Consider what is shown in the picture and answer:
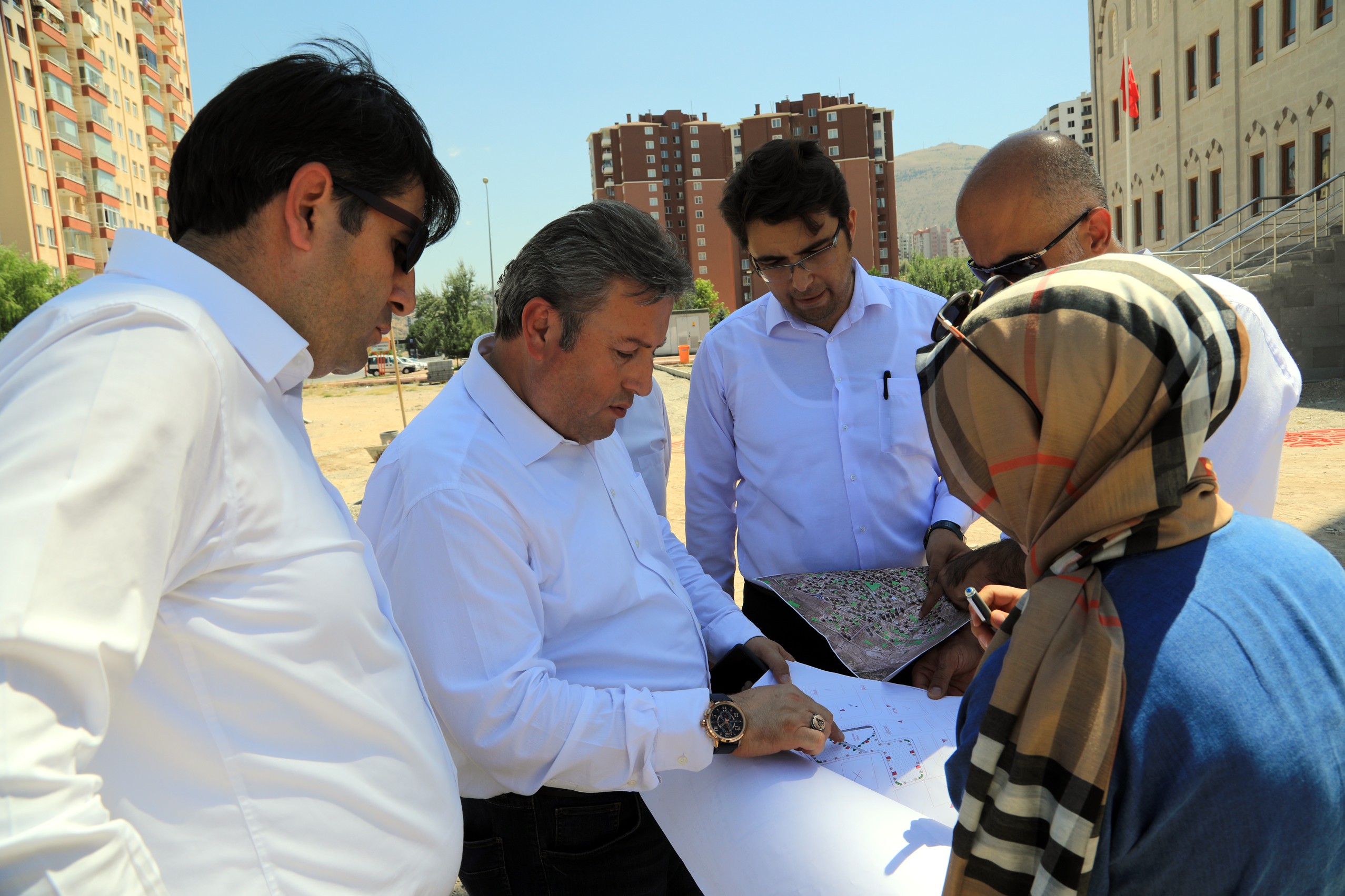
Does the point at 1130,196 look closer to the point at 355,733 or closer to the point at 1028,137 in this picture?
the point at 1028,137

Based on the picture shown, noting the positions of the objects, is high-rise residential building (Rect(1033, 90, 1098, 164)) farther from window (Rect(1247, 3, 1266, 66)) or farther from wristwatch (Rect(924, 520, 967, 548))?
wristwatch (Rect(924, 520, 967, 548))

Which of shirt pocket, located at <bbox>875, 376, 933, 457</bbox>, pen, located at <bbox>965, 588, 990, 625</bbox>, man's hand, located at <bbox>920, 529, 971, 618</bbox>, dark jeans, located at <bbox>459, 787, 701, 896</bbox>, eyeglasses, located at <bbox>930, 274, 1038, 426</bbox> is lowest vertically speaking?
dark jeans, located at <bbox>459, 787, 701, 896</bbox>

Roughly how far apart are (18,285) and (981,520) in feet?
130

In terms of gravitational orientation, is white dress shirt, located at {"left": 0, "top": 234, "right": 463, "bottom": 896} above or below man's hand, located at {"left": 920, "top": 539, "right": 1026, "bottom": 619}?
above

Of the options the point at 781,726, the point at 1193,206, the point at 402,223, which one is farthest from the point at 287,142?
the point at 1193,206

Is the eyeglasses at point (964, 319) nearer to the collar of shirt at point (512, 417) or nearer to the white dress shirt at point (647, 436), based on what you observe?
the collar of shirt at point (512, 417)

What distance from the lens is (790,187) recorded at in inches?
120

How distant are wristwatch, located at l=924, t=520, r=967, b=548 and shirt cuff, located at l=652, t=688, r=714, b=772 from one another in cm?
139

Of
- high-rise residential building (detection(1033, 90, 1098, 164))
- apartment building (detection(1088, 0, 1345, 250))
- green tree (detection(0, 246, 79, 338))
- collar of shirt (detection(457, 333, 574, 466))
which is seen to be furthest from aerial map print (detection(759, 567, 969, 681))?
high-rise residential building (detection(1033, 90, 1098, 164))

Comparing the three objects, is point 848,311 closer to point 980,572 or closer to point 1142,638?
point 980,572

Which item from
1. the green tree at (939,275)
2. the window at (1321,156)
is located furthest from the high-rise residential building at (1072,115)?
the window at (1321,156)

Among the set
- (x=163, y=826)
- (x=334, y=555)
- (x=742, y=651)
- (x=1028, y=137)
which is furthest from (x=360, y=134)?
(x=1028, y=137)

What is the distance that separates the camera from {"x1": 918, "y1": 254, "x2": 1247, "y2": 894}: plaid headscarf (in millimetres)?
1002

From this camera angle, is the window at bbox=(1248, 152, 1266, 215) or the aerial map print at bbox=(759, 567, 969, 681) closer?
the aerial map print at bbox=(759, 567, 969, 681)
